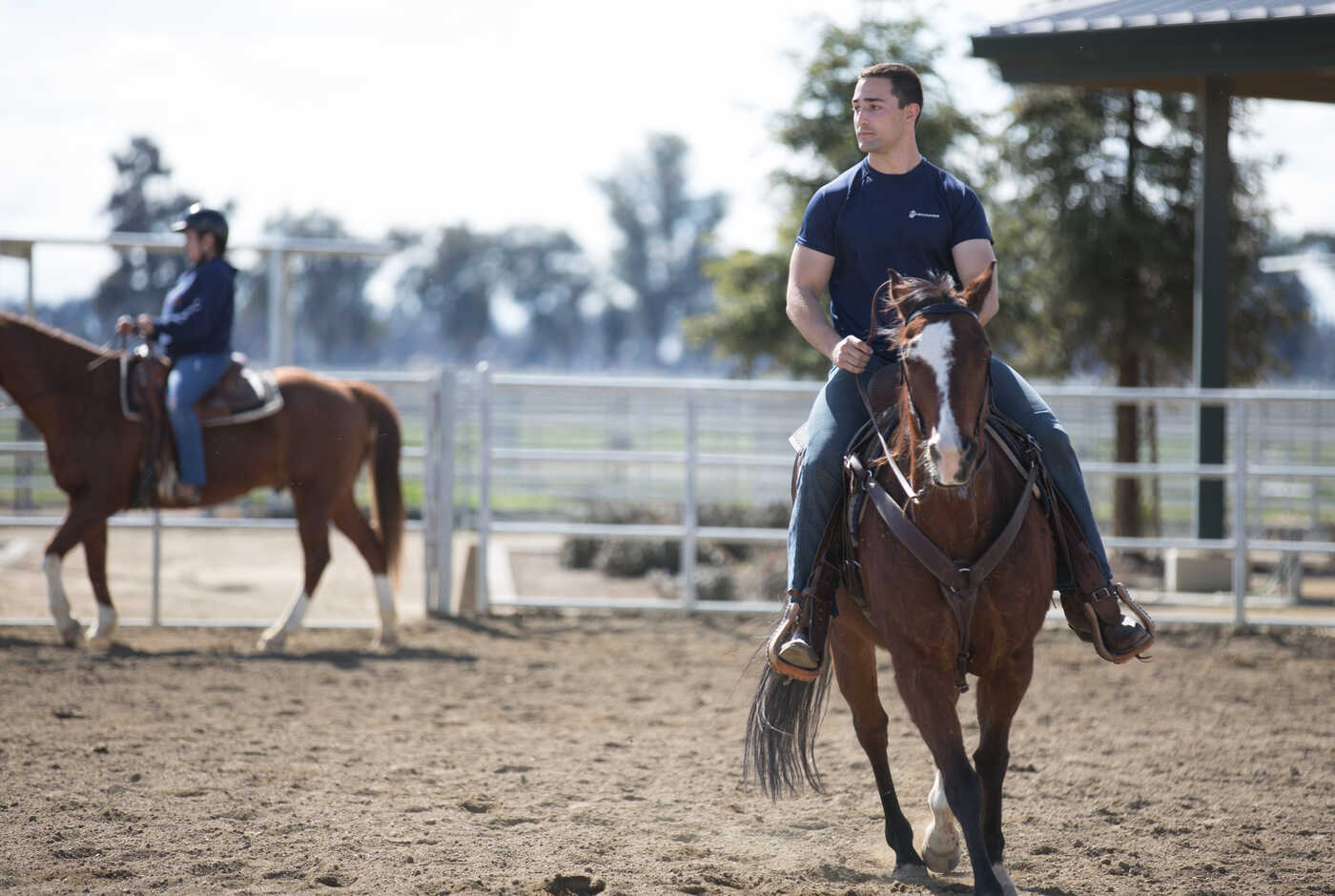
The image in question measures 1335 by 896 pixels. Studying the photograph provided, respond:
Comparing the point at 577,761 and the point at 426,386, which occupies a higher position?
the point at 426,386

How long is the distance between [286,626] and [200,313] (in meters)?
2.13

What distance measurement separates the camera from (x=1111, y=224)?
498 inches

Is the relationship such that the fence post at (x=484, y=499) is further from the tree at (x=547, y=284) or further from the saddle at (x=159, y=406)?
the tree at (x=547, y=284)

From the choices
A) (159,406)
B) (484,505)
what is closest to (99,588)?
(159,406)

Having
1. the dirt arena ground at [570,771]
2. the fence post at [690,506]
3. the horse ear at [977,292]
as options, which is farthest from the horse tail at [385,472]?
the horse ear at [977,292]

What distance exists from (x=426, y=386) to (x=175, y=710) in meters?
4.02

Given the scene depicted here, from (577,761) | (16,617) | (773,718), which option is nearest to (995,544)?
(773,718)

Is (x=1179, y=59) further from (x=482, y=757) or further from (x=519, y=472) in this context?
(x=519, y=472)

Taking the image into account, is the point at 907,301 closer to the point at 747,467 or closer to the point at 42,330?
the point at 42,330

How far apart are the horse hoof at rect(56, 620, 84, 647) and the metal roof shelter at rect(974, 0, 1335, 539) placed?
24.5 feet

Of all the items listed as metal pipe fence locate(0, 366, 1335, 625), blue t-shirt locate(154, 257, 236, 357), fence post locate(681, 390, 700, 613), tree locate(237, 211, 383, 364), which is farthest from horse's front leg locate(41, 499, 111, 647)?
tree locate(237, 211, 383, 364)

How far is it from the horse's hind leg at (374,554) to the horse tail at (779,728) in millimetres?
4523

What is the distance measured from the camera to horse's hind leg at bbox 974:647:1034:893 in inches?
142

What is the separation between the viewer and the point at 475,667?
768 cm
